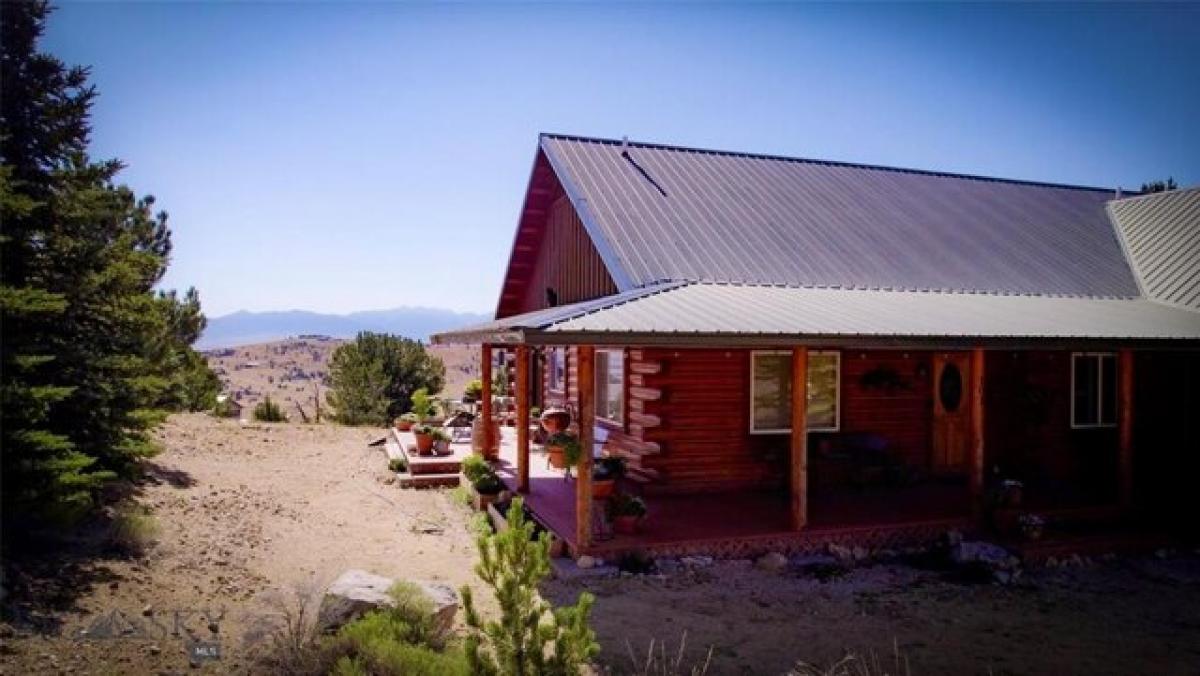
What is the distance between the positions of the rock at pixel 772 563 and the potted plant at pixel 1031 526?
11.5 ft

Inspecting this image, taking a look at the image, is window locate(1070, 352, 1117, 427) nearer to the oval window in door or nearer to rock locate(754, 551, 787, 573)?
the oval window in door

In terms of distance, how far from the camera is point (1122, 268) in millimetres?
15227

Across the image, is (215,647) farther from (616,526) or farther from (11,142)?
(11,142)

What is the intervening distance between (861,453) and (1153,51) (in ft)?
38.9

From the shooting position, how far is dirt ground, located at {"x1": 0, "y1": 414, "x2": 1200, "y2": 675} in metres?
6.03

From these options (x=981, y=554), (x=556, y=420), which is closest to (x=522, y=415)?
(x=556, y=420)

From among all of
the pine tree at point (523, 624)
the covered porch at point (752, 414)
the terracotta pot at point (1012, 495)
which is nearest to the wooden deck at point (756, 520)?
the covered porch at point (752, 414)

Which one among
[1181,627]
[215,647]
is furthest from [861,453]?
[215,647]

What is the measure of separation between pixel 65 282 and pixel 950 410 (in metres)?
14.4

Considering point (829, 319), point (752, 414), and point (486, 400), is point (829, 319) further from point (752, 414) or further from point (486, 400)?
point (486, 400)

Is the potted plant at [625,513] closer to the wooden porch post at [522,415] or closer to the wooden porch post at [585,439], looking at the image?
the wooden porch post at [585,439]

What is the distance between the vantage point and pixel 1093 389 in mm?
13680

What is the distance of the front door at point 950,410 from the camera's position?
510 inches

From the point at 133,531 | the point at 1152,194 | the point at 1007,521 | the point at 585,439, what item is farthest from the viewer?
the point at 1152,194
